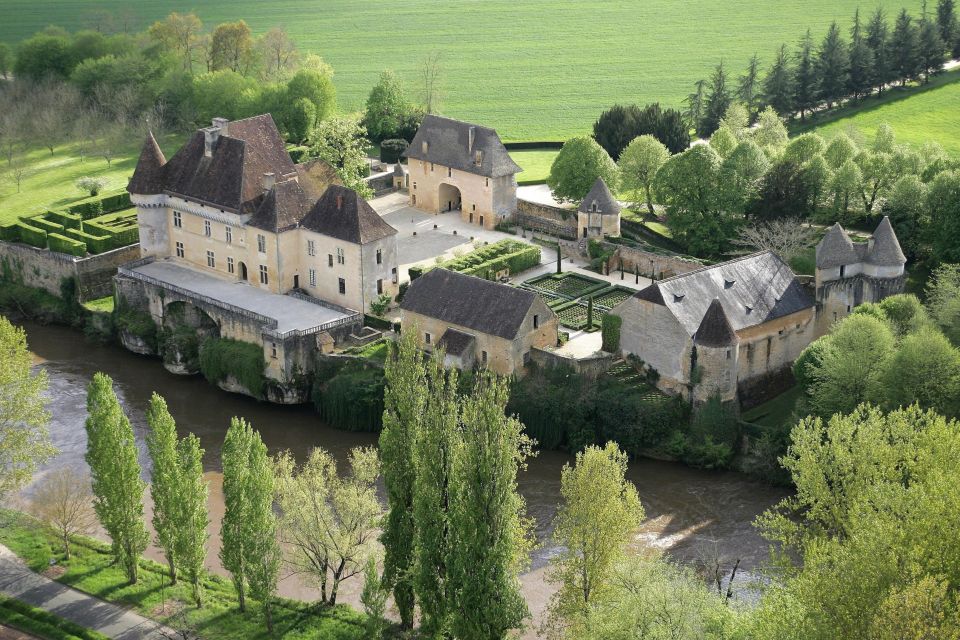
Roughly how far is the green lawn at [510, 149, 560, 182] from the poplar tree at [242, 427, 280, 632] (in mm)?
52949

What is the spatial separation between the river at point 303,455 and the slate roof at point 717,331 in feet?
21.0

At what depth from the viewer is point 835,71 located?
407ft

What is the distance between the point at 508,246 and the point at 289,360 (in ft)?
60.8

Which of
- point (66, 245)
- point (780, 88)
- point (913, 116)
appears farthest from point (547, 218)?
point (913, 116)

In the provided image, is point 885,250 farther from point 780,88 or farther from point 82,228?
point 82,228

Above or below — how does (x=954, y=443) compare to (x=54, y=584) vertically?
above

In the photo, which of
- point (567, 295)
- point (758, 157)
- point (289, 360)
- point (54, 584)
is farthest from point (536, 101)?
point (54, 584)

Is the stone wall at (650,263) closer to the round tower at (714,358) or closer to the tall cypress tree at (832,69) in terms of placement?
the round tower at (714,358)

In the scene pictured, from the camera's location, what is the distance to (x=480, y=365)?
79000mm

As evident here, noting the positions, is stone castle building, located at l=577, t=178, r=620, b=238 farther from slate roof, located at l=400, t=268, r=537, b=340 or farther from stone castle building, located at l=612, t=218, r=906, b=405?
slate roof, located at l=400, t=268, r=537, b=340

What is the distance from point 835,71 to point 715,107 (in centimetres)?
1204

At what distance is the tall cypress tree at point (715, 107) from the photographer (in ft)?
392

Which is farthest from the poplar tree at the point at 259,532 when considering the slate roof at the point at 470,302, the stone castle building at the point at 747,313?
the stone castle building at the point at 747,313

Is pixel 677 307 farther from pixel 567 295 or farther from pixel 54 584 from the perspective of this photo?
pixel 54 584
